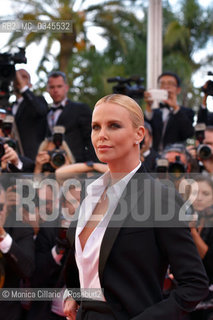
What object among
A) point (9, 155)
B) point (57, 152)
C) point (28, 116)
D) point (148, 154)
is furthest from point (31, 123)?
point (148, 154)

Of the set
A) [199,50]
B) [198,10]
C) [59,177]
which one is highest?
[198,10]

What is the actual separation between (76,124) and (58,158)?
22.5 inches

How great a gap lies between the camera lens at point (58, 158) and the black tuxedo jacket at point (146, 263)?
207 cm

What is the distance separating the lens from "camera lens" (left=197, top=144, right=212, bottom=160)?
3.36 metres

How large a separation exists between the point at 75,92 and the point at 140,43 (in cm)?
494

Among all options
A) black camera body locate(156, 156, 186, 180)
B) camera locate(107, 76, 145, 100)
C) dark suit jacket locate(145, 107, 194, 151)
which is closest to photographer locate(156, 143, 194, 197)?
black camera body locate(156, 156, 186, 180)

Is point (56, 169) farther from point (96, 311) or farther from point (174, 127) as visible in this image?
point (96, 311)

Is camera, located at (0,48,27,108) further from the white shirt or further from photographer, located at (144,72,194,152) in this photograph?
the white shirt

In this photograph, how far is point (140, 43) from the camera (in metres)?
Answer: 15.8

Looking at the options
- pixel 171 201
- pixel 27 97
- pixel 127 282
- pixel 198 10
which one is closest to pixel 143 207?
pixel 171 201

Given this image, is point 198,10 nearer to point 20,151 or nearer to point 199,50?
point 199,50

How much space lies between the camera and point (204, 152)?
338 cm

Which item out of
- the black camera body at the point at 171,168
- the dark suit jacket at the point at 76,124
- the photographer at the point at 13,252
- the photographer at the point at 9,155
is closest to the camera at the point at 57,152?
the photographer at the point at 9,155

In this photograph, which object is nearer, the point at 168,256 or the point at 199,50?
the point at 168,256
